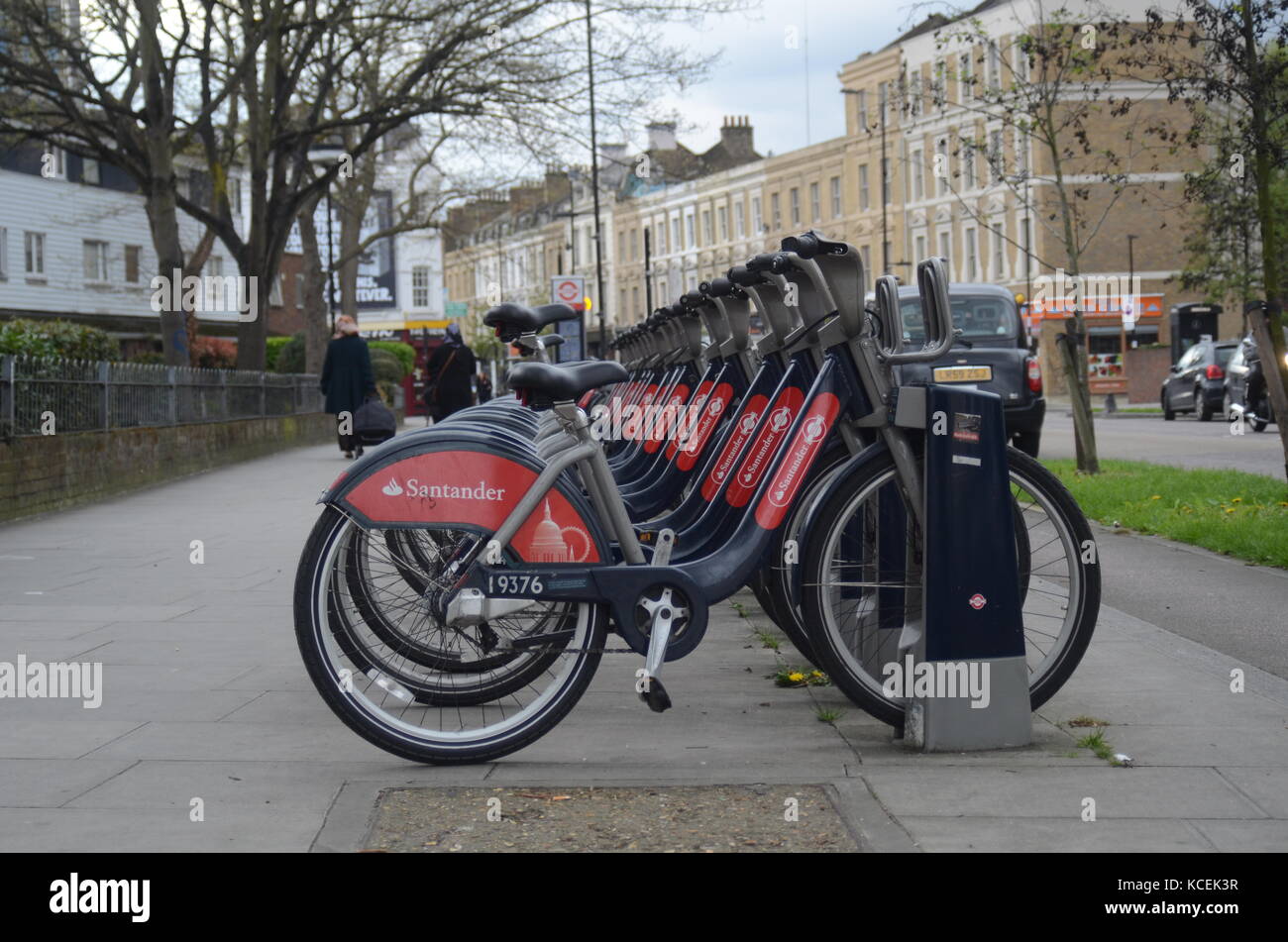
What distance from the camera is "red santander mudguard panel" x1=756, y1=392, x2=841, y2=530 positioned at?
5.29 metres

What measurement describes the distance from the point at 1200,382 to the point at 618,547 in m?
31.7

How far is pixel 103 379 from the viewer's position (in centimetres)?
1723

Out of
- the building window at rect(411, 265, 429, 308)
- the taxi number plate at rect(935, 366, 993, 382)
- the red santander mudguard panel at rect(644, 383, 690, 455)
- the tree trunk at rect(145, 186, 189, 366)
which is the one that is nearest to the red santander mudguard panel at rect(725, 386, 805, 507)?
the taxi number plate at rect(935, 366, 993, 382)

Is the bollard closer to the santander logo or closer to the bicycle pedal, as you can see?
the bicycle pedal

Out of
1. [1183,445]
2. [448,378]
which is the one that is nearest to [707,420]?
[448,378]

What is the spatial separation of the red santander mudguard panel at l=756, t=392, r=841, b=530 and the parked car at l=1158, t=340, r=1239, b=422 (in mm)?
30763

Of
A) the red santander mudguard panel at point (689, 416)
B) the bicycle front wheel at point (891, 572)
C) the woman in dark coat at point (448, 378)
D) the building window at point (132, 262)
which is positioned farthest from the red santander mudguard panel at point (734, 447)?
the building window at point (132, 262)

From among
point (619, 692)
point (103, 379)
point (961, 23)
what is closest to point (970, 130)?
point (961, 23)

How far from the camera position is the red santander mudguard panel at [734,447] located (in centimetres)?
571

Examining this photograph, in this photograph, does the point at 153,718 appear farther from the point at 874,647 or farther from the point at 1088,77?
the point at 1088,77

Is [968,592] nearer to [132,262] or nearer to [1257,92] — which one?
[1257,92]

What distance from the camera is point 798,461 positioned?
5352mm

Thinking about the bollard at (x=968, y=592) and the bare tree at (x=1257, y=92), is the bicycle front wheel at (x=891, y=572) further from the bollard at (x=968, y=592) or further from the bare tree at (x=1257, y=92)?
the bare tree at (x=1257, y=92)
